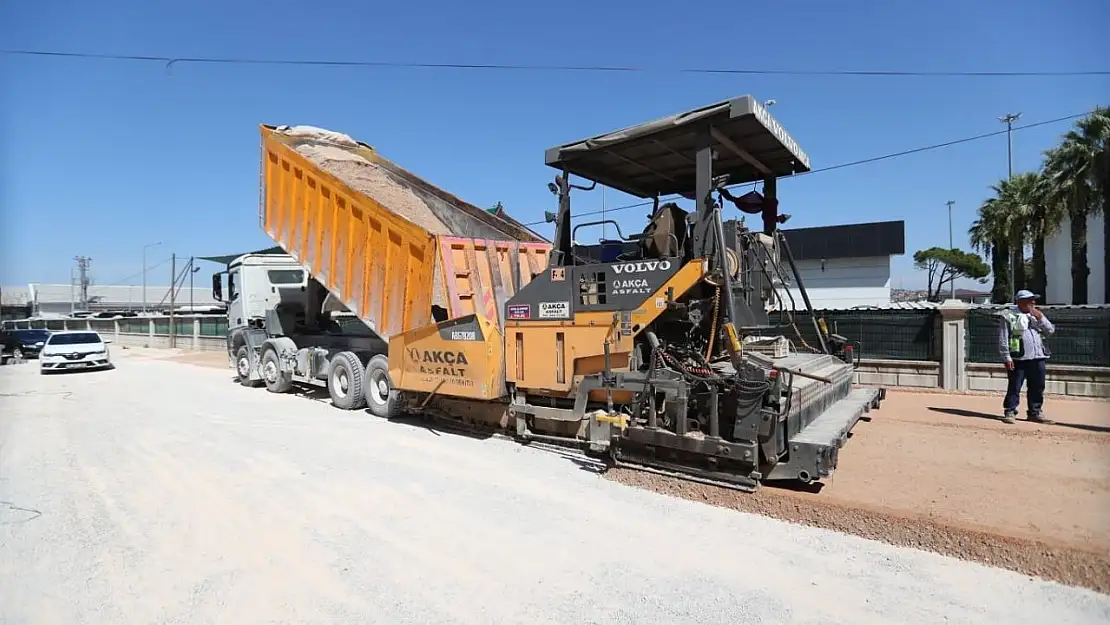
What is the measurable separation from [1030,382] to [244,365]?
1432cm

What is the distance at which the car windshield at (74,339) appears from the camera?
18672 millimetres

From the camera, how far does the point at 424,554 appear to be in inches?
163

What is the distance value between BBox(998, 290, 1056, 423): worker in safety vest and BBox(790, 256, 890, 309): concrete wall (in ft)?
69.7

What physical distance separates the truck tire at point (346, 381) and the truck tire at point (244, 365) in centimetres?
396

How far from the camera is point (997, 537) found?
13.3 feet

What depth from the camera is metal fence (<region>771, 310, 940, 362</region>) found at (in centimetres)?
1172

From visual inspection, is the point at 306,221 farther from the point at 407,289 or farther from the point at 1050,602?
the point at 1050,602

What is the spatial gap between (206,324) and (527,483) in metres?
29.9

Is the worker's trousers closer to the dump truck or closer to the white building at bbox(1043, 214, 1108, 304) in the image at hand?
the dump truck

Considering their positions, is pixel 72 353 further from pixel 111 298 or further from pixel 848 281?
pixel 111 298

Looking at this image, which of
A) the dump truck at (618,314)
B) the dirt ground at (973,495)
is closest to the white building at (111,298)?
the dump truck at (618,314)

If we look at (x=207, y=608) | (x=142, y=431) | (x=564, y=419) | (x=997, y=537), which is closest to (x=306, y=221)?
(x=142, y=431)

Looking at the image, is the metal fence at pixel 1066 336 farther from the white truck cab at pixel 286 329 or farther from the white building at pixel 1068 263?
the white building at pixel 1068 263

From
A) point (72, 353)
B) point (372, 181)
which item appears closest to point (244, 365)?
point (372, 181)
